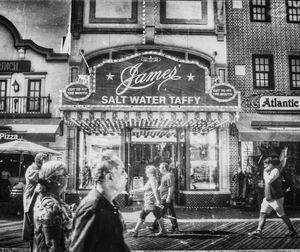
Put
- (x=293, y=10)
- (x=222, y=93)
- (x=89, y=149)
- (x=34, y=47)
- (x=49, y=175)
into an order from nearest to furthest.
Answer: (x=49, y=175), (x=222, y=93), (x=89, y=149), (x=34, y=47), (x=293, y=10)

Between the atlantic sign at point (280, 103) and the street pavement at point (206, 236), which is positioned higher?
the atlantic sign at point (280, 103)

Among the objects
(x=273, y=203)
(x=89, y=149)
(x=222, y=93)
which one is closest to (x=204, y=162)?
(x=222, y=93)

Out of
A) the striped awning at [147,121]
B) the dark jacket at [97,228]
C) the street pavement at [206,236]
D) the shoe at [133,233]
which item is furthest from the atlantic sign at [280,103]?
the dark jacket at [97,228]

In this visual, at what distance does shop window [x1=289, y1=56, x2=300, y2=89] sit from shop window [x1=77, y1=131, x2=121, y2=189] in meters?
7.71

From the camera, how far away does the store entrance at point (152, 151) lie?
1520cm

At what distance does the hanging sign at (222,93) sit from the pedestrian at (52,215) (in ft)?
29.4

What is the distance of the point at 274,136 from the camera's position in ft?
44.5

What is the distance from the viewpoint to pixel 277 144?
15.1 metres

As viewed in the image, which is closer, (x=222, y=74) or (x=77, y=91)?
(x=77, y=91)

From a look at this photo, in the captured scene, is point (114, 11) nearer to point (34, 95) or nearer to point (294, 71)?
point (34, 95)

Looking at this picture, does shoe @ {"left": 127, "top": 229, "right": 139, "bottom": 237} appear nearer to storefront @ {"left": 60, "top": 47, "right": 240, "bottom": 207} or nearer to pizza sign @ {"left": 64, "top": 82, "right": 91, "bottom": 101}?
storefront @ {"left": 60, "top": 47, "right": 240, "bottom": 207}

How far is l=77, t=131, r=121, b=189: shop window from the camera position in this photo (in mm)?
14844

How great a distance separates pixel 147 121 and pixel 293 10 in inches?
323

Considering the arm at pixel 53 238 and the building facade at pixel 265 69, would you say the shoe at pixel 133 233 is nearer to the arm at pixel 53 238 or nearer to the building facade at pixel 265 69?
the arm at pixel 53 238
